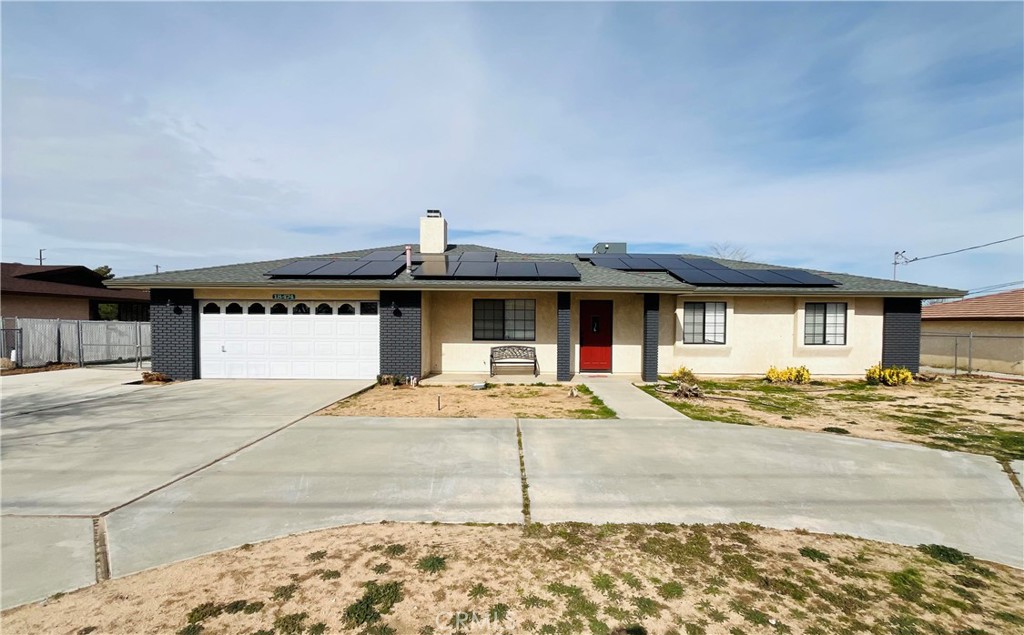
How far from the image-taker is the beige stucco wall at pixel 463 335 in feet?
43.9

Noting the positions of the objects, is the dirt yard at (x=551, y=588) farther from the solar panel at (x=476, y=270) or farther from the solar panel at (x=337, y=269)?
the solar panel at (x=337, y=269)

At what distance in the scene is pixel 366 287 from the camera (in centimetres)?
1178

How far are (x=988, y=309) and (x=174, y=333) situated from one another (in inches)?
1191

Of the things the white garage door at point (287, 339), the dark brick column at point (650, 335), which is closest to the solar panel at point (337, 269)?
the white garage door at point (287, 339)

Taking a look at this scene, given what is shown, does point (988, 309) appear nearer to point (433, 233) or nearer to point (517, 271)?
point (517, 271)

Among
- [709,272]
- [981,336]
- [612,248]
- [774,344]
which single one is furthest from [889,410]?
[612,248]

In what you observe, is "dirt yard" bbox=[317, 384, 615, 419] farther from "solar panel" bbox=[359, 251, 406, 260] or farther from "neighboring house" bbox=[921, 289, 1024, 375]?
"neighboring house" bbox=[921, 289, 1024, 375]

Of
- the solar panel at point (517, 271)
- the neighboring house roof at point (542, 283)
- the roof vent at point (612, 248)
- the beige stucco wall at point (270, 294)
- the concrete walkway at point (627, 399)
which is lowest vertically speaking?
the concrete walkway at point (627, 399)

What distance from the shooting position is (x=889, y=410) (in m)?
8.84

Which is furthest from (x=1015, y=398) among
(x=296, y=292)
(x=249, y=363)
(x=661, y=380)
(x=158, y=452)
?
(x=249, y=363)

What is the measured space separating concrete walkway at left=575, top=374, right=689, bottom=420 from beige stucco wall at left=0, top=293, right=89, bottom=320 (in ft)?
75.8

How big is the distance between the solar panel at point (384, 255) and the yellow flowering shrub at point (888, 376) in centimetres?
1537

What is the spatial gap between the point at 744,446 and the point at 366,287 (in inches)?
384

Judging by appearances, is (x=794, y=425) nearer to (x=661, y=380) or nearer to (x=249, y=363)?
(x=661, y=380)
